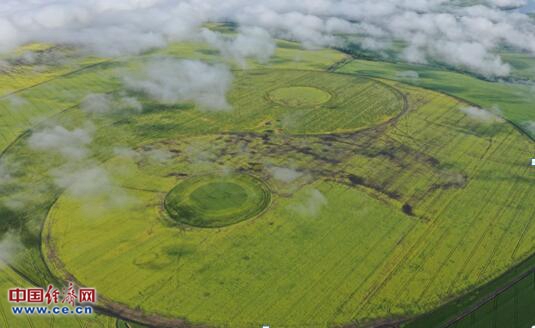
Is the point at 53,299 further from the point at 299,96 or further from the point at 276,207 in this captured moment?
the point at 299,96

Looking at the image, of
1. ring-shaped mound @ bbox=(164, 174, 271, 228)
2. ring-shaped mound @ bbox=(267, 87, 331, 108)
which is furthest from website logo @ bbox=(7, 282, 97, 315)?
ring-shaped mound @ bbox=(267, 87, 331, 108)

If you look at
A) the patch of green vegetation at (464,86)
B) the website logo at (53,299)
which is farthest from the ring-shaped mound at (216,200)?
the patch of green vegetation at (464,86)

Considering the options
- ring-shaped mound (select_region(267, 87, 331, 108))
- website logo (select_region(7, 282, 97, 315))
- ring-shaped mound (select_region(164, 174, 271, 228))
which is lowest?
website logo (select_region(7, 282, 97, 315))

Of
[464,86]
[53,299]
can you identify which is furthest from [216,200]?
Answer: [464,86]

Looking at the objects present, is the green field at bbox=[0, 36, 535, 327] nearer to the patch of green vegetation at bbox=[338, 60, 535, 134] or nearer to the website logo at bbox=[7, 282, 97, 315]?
the website logo at bbox=[7, 282, 97, 315]

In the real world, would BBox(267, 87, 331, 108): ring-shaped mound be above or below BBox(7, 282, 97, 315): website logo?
above

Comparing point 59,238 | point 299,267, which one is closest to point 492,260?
point 299,267
